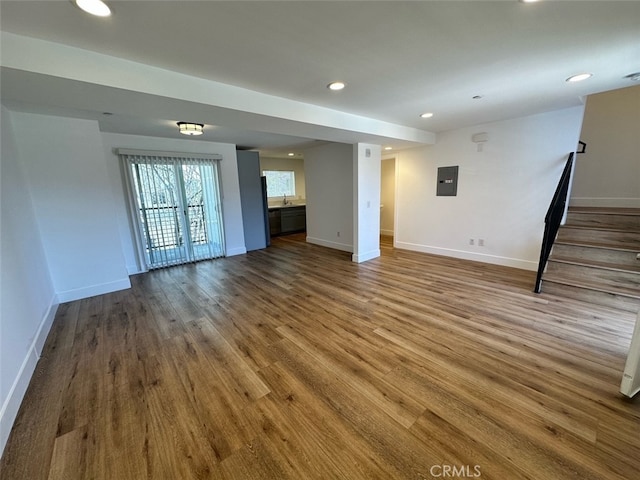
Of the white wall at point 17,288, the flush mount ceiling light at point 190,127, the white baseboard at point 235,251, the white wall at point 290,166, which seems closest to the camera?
the white wall at point 17,288

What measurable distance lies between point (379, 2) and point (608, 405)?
9.44ft

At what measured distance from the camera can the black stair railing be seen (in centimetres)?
322

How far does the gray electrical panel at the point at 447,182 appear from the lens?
15.9 feet

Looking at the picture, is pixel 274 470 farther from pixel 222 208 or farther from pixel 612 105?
pixel 612 105

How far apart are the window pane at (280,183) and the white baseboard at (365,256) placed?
4.52 metres

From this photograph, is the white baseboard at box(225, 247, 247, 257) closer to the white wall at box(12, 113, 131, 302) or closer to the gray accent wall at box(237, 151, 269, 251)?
the gray accent wall at box(237, 151, 269, 251)

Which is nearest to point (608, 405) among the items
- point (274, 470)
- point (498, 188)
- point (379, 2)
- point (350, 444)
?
point (350, 444)

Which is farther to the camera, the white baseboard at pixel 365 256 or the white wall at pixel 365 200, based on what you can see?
the white baseboard at pixel 365 256

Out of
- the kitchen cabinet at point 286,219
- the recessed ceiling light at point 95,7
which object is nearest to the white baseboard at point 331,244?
the kitchen cabinet at point 286,219

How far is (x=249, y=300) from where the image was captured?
3352mm

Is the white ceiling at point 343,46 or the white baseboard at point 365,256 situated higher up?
the white ceiling at point 343,46

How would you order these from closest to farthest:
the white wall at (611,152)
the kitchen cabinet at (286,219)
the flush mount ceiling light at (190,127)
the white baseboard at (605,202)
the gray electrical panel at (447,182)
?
the flush mount ceiling light at (190,127) → the white wall at (611,152) → the white baseboard at (605,202) → the gray electrical panel at (447,182) → the kitchen cabinet at (286,219)

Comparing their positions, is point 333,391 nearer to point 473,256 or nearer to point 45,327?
point 45,327

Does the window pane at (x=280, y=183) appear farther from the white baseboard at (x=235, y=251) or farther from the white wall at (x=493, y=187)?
the white wall at (x=493, y=187)
